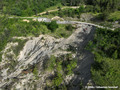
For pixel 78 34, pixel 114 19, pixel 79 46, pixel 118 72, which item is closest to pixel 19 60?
pixel 79 46

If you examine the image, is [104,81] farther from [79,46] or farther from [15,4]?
[15,4]

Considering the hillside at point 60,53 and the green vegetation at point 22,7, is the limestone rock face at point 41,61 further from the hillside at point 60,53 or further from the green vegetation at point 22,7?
the green vegetation at point 22,7

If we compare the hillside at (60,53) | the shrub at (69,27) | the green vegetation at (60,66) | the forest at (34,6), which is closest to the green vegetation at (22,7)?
the forest at (34,6)

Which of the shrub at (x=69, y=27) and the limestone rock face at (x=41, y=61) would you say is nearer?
the limestone rock face at (x=41, y=61)

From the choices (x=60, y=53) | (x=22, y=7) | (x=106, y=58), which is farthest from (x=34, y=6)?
(x=106, y=58)

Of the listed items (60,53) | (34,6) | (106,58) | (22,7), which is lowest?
(60,53)

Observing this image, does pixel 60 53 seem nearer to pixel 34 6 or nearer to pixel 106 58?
pixel 106 58
